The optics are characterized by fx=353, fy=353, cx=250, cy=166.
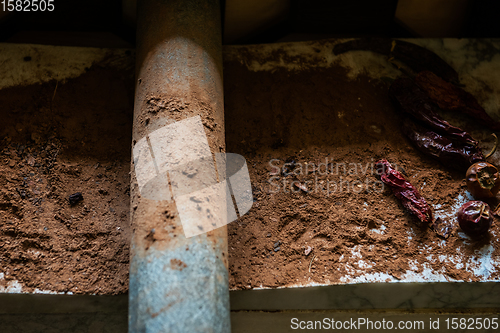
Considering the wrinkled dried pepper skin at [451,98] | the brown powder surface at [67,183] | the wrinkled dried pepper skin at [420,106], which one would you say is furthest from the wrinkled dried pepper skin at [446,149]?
the brown powder surface at [67,183]

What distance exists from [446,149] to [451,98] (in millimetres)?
520

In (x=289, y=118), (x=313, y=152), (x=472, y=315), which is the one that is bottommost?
(x=472, y=315)

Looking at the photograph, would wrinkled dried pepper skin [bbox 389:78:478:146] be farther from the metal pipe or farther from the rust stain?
the rust stain

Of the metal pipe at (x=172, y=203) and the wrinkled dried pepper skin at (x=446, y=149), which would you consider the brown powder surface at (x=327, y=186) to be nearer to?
the wrinkled dried pepper skin at (x=446, y=149)

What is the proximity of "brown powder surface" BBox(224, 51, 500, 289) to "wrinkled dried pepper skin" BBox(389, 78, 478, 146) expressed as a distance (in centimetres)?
9

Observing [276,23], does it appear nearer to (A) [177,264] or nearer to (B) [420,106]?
(B) [420,106]

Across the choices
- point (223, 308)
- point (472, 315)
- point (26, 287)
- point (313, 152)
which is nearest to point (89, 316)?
point (26, 287)

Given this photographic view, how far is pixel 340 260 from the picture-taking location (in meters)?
2.29

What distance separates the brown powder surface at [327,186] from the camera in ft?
7.45

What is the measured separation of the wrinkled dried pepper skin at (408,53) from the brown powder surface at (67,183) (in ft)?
6.37

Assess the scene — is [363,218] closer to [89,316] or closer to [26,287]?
[89,316]

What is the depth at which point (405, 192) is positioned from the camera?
2457mm

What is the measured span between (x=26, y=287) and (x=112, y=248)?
1.69 ft

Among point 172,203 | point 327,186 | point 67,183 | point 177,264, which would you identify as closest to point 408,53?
point 327,186
